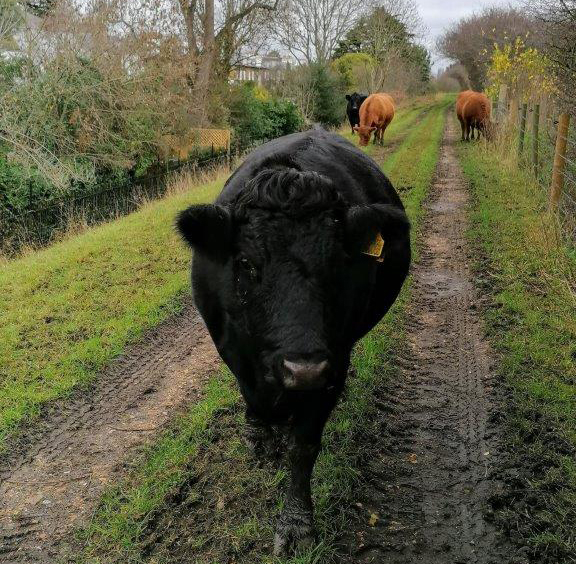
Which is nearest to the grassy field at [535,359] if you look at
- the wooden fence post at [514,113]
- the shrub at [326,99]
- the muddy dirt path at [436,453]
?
the muddy dirt path at [436,453]

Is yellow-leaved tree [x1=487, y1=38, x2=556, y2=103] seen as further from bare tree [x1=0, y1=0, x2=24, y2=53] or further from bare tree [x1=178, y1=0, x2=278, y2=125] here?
bare tree [x1=0, y1=0, x2=24, y2=53]

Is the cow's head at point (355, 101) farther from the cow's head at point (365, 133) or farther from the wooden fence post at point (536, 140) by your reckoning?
the wooden fence post at point (536, 140)

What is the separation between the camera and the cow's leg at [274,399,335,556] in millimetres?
2885

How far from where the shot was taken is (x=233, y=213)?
2.57m

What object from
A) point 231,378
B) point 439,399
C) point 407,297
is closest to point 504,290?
point 407,297

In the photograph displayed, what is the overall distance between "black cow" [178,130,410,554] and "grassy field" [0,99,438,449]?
3.88 feet

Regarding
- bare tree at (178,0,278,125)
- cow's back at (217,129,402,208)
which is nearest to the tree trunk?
bare tree at (178,0,278,125)

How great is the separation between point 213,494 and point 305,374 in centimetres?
144

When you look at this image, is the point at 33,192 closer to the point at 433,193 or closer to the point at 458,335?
the point at 433,193

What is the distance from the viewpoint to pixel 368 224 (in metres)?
2.58

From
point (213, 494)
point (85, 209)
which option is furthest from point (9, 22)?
point (213, 494)

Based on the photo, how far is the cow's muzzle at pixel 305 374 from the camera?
2271mm

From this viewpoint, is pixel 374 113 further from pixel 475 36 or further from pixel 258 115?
pixel 475 36

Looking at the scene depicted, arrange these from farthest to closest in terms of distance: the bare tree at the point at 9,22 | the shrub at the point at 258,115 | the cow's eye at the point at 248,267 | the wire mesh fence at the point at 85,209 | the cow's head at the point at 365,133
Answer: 1. the shrub at the point at 258,115
2. the cow's head at the point at 365,133
3. the bare tree at the point at 9,22
4. the wire mesh fence at the point at 85,209
5. the cow's eye at the point at 248,267
